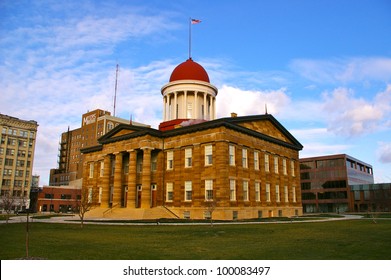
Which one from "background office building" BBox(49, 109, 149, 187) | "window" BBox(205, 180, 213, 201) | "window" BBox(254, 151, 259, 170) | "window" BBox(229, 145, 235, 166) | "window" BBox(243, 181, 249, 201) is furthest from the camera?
"background office building" BBox(49, 109, 149, 187)

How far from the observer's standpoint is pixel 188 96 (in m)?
55.6

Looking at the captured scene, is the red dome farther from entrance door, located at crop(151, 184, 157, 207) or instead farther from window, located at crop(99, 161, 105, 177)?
entrance door, located at crop(151, 184, 157, 207)

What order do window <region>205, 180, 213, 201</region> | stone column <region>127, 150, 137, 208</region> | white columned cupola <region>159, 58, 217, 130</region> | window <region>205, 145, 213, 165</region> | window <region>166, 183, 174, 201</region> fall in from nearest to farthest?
window <region>205, 180, 213, 201</region> → window <region>205, 145, 213, 165</region> → stone column <region>127, 150, 137, 208</region> → window <region>166, 183, 174, 201</region> → white columned cupola <region>159, 58, 217, 130</region>

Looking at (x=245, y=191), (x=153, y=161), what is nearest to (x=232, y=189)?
(x=245, y=191)

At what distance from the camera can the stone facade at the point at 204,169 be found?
41.3 meters

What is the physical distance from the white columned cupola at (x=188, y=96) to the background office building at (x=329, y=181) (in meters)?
58.4

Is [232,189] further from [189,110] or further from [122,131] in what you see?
[122,131]

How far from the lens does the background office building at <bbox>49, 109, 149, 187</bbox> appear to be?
122000mm

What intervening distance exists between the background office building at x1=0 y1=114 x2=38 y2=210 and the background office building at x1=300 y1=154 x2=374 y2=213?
83.0 m

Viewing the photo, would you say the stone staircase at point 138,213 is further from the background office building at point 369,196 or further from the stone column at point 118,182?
the background office building at point 369,196

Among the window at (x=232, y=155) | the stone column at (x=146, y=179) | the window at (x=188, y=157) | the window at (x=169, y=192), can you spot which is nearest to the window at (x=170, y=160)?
the window at (x=169, y=192)

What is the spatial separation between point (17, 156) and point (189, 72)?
67.8 metres

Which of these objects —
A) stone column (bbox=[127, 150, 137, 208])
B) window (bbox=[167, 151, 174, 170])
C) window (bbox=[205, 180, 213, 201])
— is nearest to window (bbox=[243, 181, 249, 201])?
window (bbox=[205, 180, 213, 201])

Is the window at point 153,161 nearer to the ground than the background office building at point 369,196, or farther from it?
farther from it
